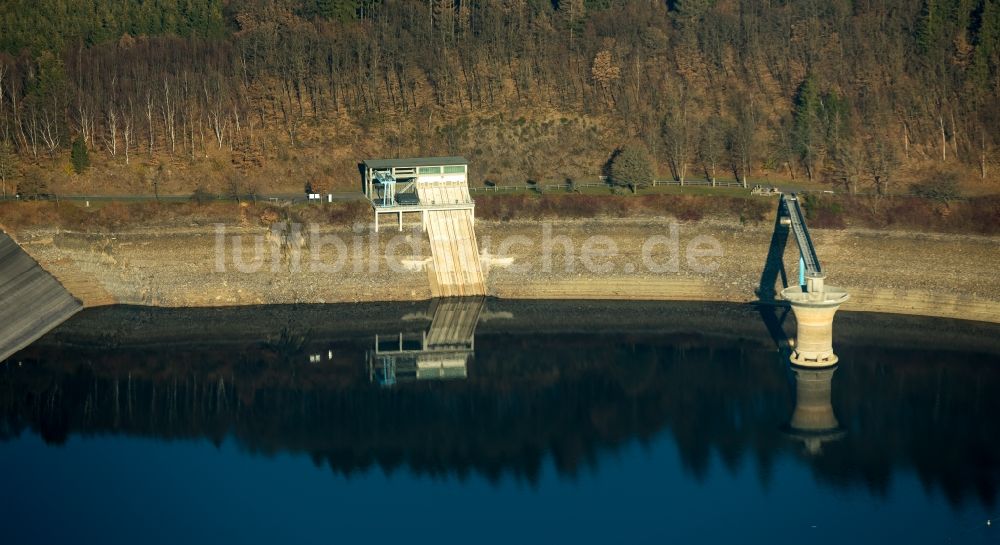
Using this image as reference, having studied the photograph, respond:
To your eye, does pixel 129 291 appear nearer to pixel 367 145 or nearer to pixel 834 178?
pixel 367 145

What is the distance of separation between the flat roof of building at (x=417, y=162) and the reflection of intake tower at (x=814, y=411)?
37.3m

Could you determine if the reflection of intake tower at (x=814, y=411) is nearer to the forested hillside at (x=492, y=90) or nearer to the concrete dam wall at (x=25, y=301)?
the forested hillside at (x=492, y=90)

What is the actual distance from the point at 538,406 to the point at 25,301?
4098 cm

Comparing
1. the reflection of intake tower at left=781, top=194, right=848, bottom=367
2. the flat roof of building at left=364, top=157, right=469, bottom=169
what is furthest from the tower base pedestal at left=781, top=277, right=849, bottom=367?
→ the flat roof of building at left=364, top=157, right=469, bottom=169

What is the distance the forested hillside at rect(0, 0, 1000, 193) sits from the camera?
12550 cm

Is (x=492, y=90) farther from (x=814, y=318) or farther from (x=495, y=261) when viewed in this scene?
(x=814, y=318)

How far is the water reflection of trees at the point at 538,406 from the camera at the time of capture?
8006 centimetres

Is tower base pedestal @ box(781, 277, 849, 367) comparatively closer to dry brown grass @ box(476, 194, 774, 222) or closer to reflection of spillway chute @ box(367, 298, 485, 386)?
dry brown grass @ box(476, 194, 774, 222)

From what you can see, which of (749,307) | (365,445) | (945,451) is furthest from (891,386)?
(365,445)

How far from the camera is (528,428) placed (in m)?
85.4

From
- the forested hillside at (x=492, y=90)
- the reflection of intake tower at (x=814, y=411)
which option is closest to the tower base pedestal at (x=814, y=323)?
the reflection of intake tower at (x=814, y=411)

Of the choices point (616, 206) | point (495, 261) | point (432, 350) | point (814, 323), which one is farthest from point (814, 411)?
point (495, 261)

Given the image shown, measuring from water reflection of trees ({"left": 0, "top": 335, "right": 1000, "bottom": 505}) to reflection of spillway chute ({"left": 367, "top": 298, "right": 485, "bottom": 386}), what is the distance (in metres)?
1.40

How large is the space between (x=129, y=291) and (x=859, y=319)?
55.8 meters
